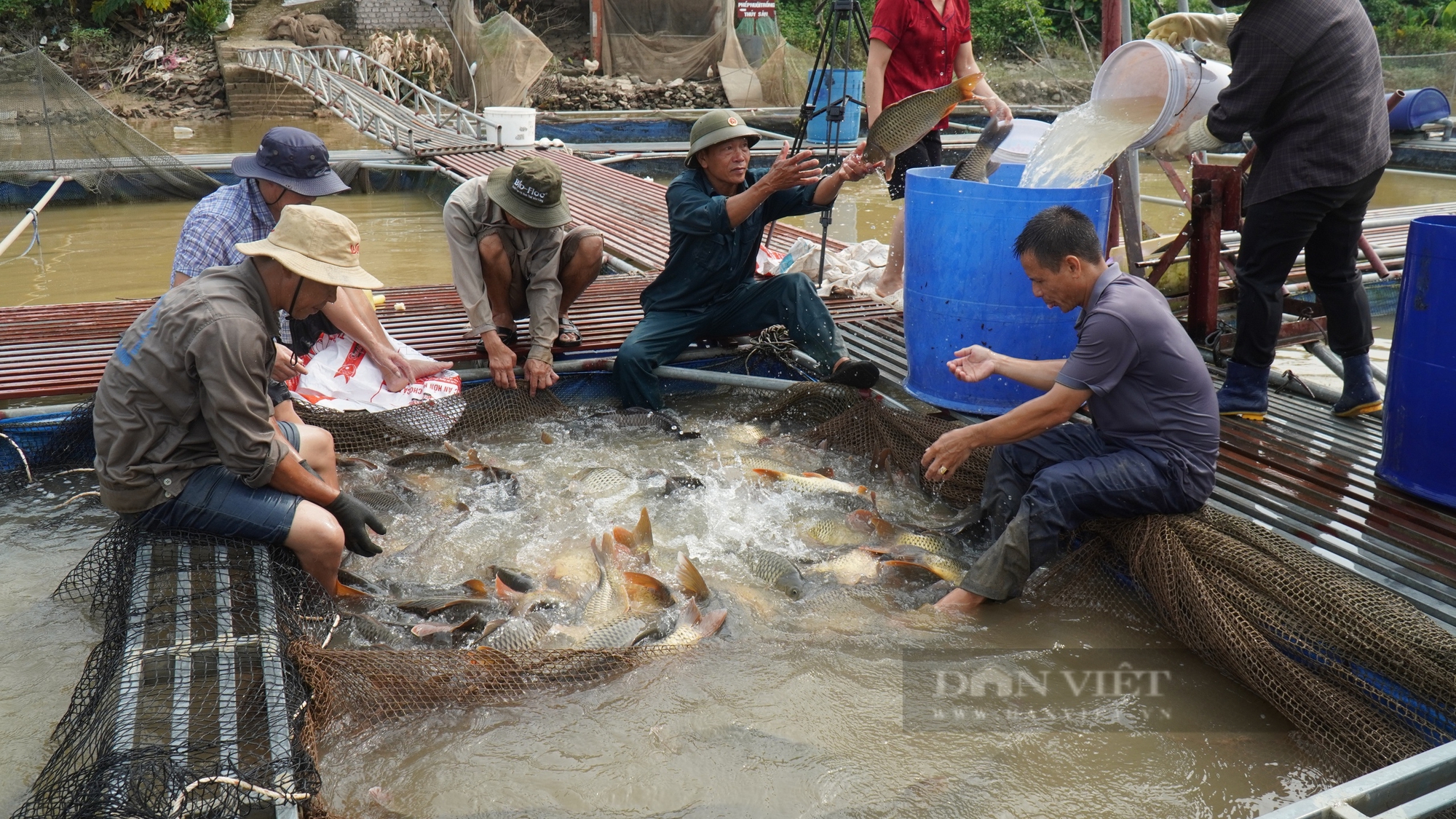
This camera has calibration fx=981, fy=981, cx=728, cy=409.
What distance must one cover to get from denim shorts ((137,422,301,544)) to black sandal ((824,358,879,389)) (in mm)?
2514

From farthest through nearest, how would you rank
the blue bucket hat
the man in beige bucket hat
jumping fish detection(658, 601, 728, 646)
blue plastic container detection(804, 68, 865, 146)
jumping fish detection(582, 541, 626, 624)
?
blue plastic container detection(804, 68, 865, 146) → the blue bucket hat → jumping fish detection(582, 541, 626, 624) → jumping fish detection(658, 601, 728, 646) → the man in beige bucket hat

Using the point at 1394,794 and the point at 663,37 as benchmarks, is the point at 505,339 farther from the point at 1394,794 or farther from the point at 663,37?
the point at 663,37

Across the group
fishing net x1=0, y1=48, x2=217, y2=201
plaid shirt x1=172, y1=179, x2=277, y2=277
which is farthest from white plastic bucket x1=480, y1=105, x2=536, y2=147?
plaid shirt x1=172, y1=179, x2=277, y2=277

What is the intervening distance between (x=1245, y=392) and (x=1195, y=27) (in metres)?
1.92

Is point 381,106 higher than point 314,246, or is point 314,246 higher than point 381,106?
point 381,106

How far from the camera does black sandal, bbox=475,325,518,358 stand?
5.10 meters

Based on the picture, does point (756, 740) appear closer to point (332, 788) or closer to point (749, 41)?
point (332, 788)

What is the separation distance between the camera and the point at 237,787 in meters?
2.04

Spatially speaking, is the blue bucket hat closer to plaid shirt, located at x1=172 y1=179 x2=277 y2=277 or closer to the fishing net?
plaid shirt, located at x1=172 y1=179 x2=277 y2=277

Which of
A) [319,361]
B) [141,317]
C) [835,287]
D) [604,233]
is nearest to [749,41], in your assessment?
[604,233]

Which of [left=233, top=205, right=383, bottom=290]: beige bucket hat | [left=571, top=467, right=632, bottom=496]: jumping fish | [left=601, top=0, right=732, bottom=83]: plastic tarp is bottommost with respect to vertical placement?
[left=571, top=467, right=632, bottom=496]: jumping fish

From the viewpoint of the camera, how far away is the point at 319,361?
181 inches

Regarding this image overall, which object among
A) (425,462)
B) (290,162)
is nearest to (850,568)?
(425,462)

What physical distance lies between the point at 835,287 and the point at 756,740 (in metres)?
4.27
